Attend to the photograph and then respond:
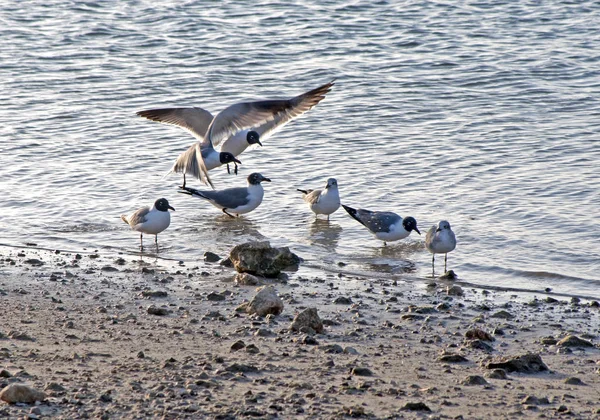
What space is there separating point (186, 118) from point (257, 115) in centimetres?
100

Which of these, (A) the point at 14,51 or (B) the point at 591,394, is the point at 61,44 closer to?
(A) the point at 14,51

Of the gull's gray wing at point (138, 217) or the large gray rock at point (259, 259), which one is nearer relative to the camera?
the large gray rock at point (259, 259)

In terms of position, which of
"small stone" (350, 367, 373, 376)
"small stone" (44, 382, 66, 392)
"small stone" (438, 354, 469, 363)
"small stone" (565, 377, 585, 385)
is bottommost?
"small stone" (565, 377, 585, 385)

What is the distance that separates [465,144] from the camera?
12.5m

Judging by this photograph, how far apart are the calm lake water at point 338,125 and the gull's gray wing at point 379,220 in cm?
23

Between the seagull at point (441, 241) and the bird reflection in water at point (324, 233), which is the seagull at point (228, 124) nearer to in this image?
the bird reflection in water at point (324, 233)

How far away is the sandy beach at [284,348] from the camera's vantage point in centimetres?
484

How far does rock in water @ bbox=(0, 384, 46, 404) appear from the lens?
4.63 meters

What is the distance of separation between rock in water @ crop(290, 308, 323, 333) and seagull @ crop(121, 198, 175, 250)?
3.21 metres

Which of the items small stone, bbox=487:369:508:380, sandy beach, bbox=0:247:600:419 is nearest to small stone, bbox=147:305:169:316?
sandy beach, bbox=0:247:600:419

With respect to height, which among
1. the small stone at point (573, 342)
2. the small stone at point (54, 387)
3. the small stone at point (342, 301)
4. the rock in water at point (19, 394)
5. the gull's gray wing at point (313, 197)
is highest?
the rock in water at point (19, 394)

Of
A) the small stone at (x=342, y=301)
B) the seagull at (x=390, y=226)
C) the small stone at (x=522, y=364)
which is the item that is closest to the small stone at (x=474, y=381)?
the small stone at (x=522, y=364)

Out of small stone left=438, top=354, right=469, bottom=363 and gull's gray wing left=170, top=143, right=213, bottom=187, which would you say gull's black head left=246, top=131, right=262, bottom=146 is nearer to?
gull's gray wing left=170, top=143, right=213, bottom=187

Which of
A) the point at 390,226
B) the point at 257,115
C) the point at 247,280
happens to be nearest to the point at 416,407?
the point at 247,280
